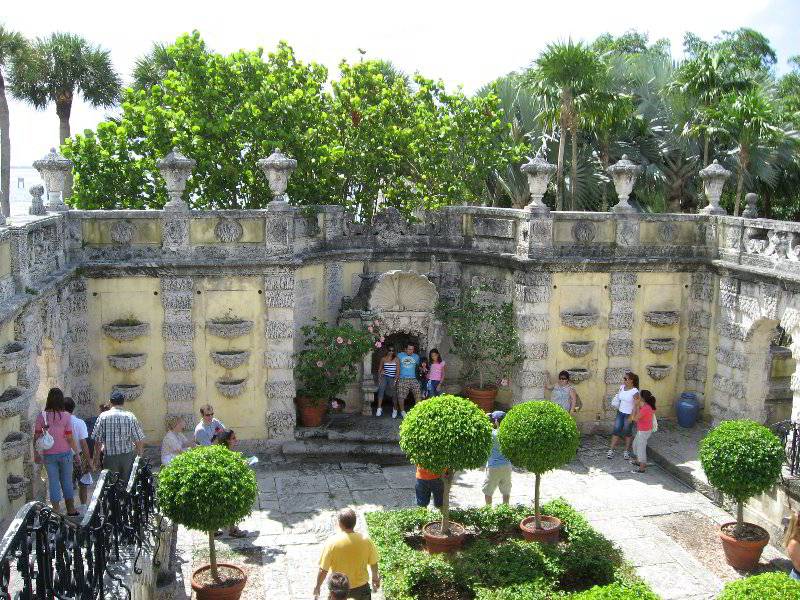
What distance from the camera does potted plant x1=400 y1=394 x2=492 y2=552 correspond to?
405 inches

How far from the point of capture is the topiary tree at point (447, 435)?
33.8ft

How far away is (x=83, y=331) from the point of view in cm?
1426

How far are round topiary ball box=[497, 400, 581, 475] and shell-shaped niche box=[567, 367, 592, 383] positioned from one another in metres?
5.04

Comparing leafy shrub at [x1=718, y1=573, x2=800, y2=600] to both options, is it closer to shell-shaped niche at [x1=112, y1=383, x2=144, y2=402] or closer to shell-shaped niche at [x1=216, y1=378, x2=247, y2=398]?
shell-shaped niche at [x1=216, y1=378, x2=247, y2=398]

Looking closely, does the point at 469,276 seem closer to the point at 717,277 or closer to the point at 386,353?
the point at 386,353

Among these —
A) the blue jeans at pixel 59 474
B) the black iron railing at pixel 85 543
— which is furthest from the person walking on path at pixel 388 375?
the blue jeans at pixel 59 474

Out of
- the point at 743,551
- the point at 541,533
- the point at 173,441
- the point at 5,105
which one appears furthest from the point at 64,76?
the point at 743,551

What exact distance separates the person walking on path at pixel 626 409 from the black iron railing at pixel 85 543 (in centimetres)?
854

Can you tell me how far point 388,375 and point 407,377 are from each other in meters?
0.40

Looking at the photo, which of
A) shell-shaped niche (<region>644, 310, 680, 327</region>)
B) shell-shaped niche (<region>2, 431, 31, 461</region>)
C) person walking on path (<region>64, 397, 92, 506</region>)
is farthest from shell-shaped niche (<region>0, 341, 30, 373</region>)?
shell-shaped niche (<region>644, 310, 680, 327</region>)

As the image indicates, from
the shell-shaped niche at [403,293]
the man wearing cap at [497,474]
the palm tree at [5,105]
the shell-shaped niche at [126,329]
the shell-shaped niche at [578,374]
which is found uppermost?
the palm tree at [5,105]

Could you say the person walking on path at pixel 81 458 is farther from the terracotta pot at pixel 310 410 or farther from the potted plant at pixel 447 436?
the terracotta pot at pixel 310 410

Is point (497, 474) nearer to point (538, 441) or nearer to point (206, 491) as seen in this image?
point (538, 441)

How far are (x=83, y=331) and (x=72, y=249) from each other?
145 centimetres
